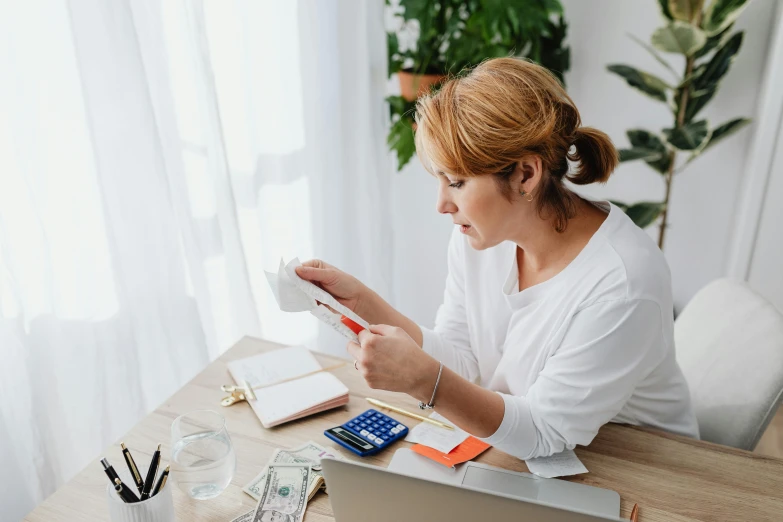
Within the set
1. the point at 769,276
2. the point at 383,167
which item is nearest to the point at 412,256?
the point at 383,167

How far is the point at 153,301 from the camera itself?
1.62 m

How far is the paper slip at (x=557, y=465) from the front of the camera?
1074 mm

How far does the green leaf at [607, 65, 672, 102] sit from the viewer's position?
2.29 m

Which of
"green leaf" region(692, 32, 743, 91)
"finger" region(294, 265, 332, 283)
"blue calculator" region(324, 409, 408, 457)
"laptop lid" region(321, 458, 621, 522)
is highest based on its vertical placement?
"green leaf" region(692, 32, 743, 91)

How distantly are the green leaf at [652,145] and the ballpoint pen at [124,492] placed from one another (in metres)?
2.08

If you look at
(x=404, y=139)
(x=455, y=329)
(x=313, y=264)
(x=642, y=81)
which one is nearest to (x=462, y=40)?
(x=404, y=139)

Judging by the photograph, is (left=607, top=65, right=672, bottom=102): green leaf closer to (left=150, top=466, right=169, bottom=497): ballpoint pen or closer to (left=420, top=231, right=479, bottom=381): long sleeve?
(left=420, top=231, right=479, bottom=381): long sleeve

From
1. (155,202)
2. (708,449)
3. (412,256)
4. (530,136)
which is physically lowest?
(412,256)

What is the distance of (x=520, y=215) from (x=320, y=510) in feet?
2.12

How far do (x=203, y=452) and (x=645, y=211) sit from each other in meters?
1.96

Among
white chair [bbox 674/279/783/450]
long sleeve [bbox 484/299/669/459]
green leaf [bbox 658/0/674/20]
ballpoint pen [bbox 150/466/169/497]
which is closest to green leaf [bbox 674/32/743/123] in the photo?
green leaf [bbox 658/0/674/20]

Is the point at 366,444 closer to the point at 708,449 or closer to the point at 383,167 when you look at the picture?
the point at 708,449

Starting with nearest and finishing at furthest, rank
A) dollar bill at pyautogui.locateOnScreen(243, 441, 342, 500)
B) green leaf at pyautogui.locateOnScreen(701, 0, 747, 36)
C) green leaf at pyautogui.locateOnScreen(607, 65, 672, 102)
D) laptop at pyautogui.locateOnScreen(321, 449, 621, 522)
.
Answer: laptop at pyautogui.locateOnScreen(321, 449, 621, 522), dollar bill at pyautogui.locateOnScreen(243, 441, 342, 500), green leaf at pyautogui.locateOnScreen(701, 0, 747, 36), green leaf at pyautogui.locateOnScreen(607, 65, 672, 102)

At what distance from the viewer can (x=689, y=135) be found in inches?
89.7
